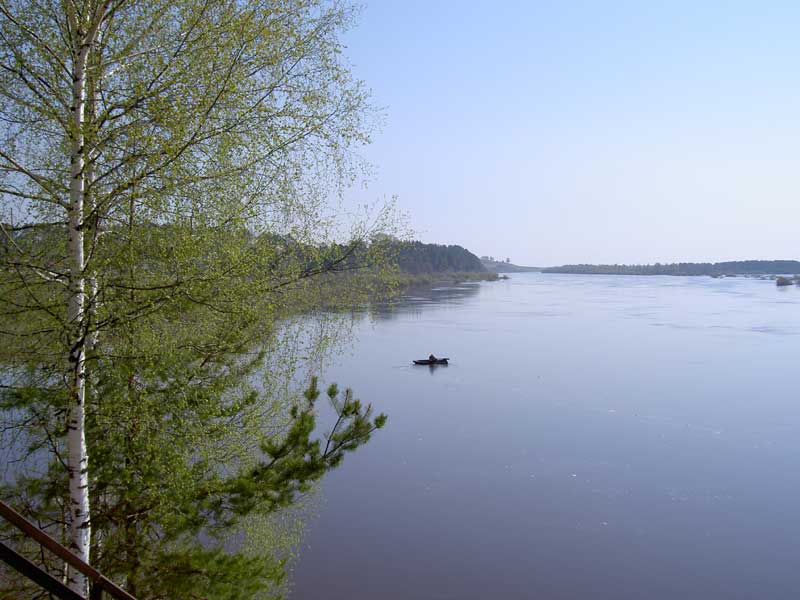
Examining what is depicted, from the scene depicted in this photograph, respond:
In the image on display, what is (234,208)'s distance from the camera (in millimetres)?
3877

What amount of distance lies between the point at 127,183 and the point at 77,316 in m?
0.73

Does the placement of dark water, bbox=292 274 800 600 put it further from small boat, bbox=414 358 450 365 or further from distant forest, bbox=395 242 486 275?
distant forest, bbox=395 242 486 275

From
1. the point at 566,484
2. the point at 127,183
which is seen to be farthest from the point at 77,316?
the point at 566,484

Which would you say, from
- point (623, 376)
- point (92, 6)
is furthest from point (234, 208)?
point (623, 376)

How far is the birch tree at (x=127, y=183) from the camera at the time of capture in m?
3.43

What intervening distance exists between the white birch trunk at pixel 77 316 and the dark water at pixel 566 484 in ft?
19.2

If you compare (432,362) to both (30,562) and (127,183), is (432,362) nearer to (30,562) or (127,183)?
(127,183)

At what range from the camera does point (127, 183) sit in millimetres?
3385

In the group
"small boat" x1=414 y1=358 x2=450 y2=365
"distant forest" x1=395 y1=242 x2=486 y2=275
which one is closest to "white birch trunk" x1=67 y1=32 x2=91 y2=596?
"small boat" x1=414 y1=358 x2=450 y2=365

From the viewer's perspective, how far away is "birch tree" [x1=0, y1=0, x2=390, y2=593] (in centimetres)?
343

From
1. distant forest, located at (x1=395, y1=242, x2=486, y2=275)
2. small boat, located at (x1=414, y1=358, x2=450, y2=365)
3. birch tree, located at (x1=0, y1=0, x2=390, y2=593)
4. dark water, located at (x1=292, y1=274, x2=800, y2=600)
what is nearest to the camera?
birch tree, located at (x1=0, y1=0, x2=390, y2=593)

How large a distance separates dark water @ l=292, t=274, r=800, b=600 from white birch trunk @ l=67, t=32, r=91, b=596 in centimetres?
585

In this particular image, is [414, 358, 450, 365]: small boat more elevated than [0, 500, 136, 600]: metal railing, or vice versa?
[0, 500, 136, 600]: metal railing

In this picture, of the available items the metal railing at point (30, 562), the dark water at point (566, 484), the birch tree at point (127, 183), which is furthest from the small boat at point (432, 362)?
the metal railing at point (30, 562)
